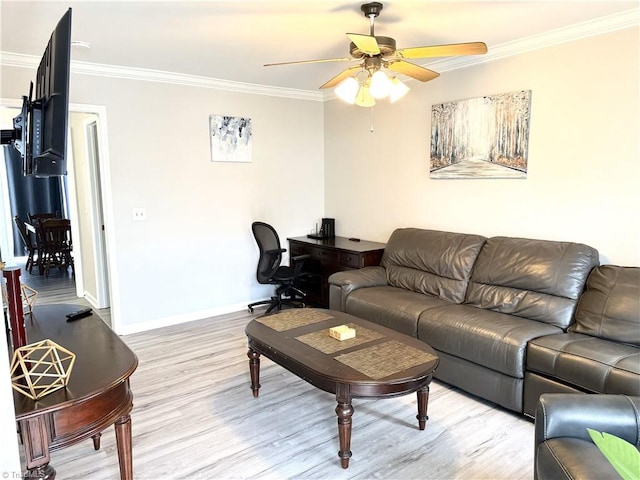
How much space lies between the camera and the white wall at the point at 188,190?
4055mm

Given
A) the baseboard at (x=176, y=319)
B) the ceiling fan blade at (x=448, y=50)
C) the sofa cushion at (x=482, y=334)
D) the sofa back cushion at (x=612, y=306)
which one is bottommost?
the baseboard at (x=176, y=319)

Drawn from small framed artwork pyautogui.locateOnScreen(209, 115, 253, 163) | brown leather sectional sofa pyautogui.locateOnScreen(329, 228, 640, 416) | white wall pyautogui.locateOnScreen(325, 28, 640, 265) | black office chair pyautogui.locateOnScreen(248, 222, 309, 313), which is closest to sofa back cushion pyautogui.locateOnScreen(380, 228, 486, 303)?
brown leather sectional sofa pyautogui.locateOnScreen(329, 228, 640, 416)

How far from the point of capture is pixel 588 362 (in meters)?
2.31

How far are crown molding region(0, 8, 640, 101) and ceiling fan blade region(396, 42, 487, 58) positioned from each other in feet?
3.70

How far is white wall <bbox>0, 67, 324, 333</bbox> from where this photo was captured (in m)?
4.05

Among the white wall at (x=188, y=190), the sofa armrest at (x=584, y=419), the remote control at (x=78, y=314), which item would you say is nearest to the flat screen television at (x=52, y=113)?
the remote control at (x=78, y=314)

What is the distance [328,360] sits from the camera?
7.60 feet

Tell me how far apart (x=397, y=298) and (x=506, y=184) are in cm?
131

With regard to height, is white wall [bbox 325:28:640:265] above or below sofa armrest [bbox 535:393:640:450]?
above

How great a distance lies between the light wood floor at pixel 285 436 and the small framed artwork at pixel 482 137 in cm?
187

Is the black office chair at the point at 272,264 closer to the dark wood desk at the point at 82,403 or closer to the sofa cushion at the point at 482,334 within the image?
the sofa cushion at the point at 482,334

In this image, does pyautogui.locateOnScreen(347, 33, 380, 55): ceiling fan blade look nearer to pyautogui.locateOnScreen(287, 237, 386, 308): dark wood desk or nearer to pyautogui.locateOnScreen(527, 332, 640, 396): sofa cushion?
pyautogui.locateOnScreen(527, 332, 640, 396): sofa cushion

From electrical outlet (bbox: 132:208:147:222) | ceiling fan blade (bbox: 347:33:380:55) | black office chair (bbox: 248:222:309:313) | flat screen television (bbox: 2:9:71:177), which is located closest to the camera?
flat screen television (bbox: 2:9:71:177)

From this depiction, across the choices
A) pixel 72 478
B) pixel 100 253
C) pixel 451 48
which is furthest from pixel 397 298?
pixel 100 253
